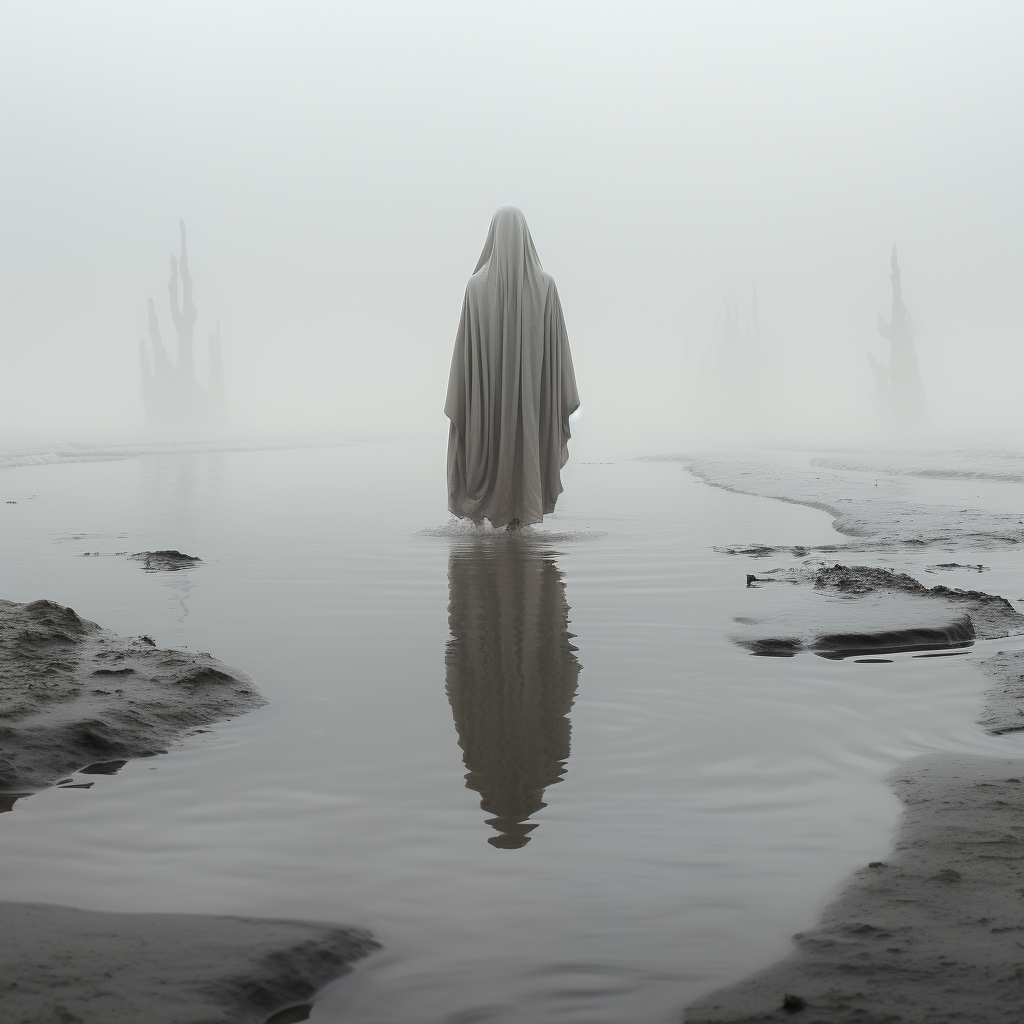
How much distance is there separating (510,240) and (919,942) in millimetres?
6340

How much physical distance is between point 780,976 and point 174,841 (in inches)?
39.9

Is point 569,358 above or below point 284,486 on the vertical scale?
above

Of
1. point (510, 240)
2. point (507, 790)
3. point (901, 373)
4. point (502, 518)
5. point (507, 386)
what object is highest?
point (901, 373)

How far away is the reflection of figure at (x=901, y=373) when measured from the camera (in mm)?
46469

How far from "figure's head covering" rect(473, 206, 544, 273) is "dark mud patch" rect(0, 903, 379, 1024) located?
618cm

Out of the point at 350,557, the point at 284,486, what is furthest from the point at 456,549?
the point at 284,486

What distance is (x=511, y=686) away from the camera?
111 inches

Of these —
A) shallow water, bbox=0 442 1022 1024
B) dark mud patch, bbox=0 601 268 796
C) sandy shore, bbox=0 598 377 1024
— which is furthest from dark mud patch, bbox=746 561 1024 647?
sandy shore, bbox=0 598 377 1024

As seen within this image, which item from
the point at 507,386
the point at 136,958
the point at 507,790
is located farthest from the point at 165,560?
the point at 136,958

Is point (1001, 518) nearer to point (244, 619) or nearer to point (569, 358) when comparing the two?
point (569, 358)

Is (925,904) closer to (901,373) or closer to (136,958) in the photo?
(136,958)

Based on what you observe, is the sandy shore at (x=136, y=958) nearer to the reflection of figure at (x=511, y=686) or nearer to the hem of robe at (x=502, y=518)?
the reflection of figure at (x=511, y=686)

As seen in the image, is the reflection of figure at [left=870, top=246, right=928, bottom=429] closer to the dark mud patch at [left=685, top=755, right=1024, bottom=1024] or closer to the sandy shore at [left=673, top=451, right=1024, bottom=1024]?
the sandy shore at [left=673, top=451, right=1024, bottom=1024]

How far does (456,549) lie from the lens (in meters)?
5.98
